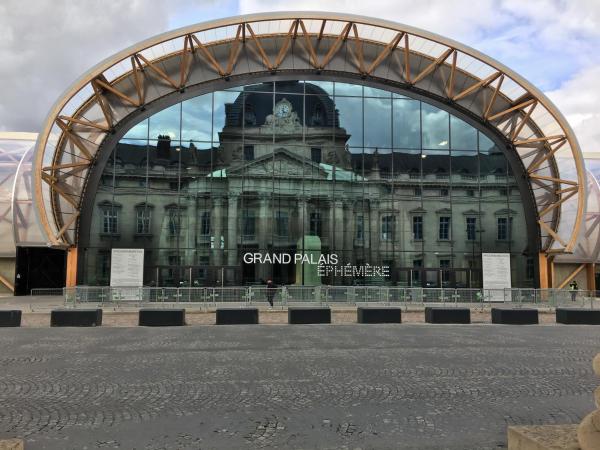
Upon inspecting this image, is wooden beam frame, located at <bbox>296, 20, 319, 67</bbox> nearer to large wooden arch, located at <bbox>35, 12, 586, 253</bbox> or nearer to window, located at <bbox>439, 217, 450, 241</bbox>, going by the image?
large wooden arch, located at <bbox>35, 12, 586, 253</bbox>

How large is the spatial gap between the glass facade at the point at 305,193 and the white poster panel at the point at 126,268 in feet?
3.21

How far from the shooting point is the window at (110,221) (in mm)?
31438

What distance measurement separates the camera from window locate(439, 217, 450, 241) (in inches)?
1294

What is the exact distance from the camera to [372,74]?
33312mm

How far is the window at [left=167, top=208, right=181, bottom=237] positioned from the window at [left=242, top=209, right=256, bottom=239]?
4083mm

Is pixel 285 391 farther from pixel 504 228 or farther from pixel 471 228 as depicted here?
pixel 504 228

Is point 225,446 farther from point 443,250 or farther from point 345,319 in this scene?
point 443,250

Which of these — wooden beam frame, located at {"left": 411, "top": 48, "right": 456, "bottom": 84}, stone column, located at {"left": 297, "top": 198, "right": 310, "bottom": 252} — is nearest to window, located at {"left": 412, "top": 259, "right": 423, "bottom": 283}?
stone column, located at {"left": 297, "top": 198, "right": 310, "bottom": 252}

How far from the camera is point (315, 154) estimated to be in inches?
1287

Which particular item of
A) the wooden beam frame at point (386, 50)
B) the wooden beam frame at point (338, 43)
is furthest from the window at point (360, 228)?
the wooden beam frame at point (338, 43)

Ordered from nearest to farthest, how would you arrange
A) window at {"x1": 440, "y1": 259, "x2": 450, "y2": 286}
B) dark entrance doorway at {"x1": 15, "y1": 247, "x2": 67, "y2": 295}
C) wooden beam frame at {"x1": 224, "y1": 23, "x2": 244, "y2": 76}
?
wooden beam frame at {"x1": 224, "y1": 23, "x2": 244, "y2": 76} → window at {"x1": 440, "y1": 259, "x2": 450, "y2": 286} → dark entrance doorway at {"x1": 15, "y1": 247, "x2": 67, "y2": 295}

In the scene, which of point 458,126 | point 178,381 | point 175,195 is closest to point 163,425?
point 178,381

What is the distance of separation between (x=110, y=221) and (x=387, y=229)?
17.8 meters

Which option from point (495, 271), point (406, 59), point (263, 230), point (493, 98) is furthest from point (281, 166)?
point (495, 271)
